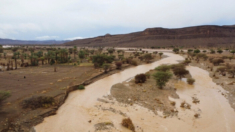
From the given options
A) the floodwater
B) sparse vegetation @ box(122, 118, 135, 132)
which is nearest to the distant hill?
the floodwater

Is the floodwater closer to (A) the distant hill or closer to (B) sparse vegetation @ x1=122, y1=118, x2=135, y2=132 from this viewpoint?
(B) sparse vegetation @ x1=122, y1=118, x2=135, y2=132

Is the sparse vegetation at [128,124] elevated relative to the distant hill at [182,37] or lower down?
lower down

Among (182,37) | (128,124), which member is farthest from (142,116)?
(182,37)

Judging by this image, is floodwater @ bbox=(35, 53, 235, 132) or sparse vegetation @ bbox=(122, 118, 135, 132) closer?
sparse vegetation @ bbox=(122, 118, 135, 132)

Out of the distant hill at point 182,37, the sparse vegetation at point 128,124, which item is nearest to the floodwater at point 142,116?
the sparse vegetation at point 128,124

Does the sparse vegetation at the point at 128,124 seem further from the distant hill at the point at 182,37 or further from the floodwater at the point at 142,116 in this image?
the distant hill at the point at 182,37

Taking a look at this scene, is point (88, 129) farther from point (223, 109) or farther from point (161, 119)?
point (223, 109)

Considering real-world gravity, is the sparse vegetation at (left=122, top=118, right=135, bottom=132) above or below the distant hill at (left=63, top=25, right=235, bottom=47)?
below

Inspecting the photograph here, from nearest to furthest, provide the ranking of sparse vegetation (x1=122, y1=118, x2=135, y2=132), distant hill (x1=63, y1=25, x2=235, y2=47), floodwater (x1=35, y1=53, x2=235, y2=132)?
sparse vegetation (x1=122, y1=118, x2=135, y2=132)
floodwater (x1=35, y1=53, x2=235, y2=132)
distant hill (x1=63, y1=25, x2=235, y2=47)

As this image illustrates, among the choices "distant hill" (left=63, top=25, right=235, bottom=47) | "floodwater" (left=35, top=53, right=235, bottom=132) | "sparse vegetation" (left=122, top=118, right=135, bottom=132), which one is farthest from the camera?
"distant hill" (left=63, top=25, right=235, bottom=47)

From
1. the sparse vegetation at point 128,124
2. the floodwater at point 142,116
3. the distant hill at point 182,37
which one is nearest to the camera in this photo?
the sparse vegetation at point 128,124
